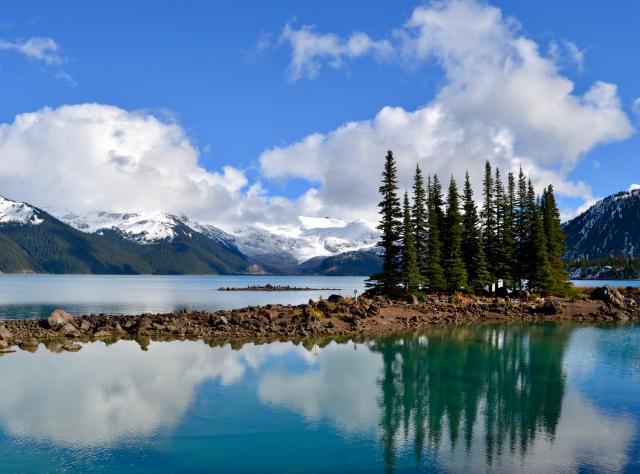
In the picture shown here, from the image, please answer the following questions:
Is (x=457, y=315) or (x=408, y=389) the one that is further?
(x=457, y=315)

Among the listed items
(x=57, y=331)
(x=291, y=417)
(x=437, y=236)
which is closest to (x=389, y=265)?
(x=437, y=236)

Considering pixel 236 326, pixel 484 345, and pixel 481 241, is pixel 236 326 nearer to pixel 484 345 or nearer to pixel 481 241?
pixel 484 345

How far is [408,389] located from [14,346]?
33.2 m

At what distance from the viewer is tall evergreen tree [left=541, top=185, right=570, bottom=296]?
87750 millimetres

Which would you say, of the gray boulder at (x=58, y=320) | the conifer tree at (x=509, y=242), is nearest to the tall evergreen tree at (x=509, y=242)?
the conifer tree at (x=509, y=242)

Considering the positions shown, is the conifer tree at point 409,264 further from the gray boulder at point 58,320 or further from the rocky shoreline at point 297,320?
the gray boulder at point 58,320

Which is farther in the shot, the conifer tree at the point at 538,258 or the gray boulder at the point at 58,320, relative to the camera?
the conifer tree at the point at 538,258

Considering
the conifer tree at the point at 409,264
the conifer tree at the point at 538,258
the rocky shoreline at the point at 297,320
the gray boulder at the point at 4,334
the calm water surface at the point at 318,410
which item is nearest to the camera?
the calm water surface at the point at 318,410

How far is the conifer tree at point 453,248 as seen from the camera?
81.8m

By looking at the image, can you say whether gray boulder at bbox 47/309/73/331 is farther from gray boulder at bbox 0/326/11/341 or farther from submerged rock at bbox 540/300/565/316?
submerged rock at bbox 540/300/565/316

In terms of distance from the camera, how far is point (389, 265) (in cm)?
7525

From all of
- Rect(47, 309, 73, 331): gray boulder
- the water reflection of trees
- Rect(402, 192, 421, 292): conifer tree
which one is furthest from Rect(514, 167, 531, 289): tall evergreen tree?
Rect(47, 309, 73, 331): gray boulder

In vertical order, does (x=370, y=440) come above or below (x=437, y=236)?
below

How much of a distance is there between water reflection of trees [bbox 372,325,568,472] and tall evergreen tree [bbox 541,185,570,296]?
127ft
